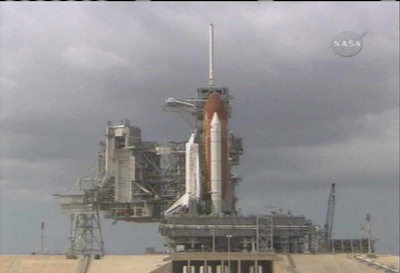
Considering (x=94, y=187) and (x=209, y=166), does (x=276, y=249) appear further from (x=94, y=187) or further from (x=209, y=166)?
(x=94, y=187)

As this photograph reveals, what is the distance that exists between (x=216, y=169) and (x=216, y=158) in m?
1.61

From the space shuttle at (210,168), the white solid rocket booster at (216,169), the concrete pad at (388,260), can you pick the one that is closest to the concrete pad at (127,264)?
the space shuttle at (210,168)

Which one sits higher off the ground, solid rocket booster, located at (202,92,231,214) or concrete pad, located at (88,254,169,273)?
solid rocket booster, located at (202,92,231,214)

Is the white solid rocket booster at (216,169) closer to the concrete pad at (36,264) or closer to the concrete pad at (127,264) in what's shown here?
the concrete pad at (127,264)

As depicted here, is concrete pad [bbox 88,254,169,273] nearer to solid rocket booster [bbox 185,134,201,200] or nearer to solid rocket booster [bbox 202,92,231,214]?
solid rocket booster [bbox 185,134,201,200]

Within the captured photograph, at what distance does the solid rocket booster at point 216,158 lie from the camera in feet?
349

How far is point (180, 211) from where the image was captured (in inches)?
4277

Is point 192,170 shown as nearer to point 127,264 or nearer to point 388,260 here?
point 127,264

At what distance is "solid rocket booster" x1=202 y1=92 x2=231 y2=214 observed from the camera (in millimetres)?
106375

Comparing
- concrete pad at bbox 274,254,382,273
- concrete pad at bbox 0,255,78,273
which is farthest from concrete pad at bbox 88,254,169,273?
concrete pad at bbox 274,254,382,273

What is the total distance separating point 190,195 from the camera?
353 ft

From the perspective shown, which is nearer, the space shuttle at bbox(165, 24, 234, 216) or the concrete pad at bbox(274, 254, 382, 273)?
the concrete pad at bbox(274, 254, 382, 273)

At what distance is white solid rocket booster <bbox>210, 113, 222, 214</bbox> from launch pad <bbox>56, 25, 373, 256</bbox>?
0.14 feet

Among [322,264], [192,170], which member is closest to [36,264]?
[192,170]
